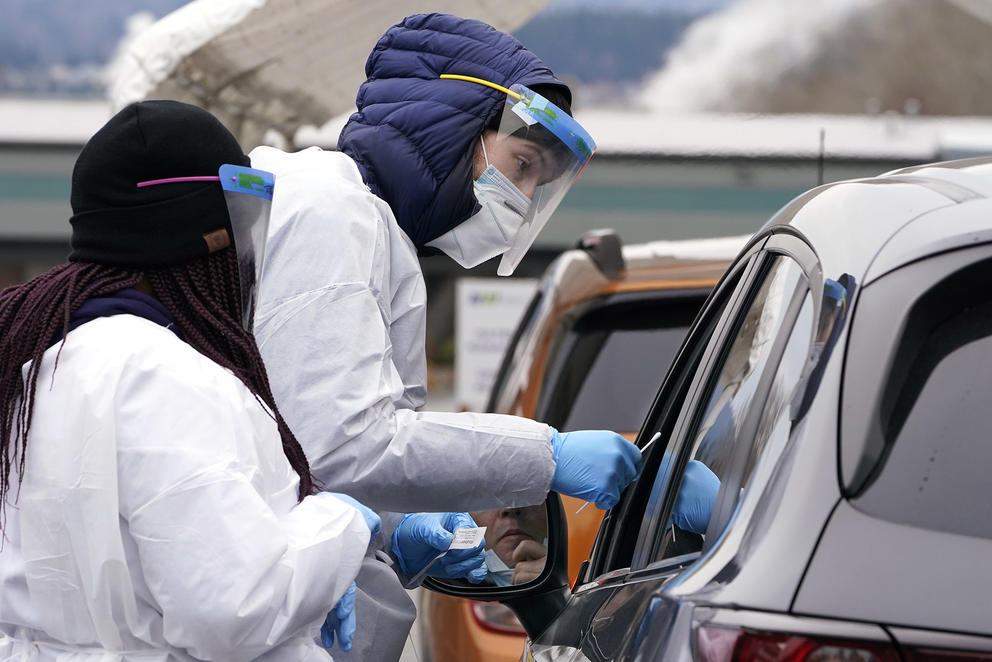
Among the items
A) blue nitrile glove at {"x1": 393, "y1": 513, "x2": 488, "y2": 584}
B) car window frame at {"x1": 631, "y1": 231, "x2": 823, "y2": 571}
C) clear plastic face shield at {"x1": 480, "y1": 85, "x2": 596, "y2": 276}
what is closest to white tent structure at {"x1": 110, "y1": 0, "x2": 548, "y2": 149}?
clear plastic face shield at {"x1": 480, "y1": 85, "x2": 596, "y2": 276}

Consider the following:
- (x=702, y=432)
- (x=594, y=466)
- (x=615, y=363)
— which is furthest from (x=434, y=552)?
(x=615, y=363)

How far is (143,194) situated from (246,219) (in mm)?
194

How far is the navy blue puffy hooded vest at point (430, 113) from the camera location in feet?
9.07

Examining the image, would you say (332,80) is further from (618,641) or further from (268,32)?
(618,641)

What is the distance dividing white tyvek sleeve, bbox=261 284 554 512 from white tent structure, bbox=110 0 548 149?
303 centimetres

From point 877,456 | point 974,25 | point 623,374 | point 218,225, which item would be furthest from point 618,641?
point 974,25

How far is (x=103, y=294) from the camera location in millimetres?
1891

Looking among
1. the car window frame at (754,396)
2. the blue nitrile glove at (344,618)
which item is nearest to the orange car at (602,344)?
the car window frame at (754,396)

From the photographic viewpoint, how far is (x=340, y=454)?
7.88ft

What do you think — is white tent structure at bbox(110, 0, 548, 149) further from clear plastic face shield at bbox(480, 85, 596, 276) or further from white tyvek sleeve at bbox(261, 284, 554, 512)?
white tyvek sleeve at bbox(261, 284, 554, 512)

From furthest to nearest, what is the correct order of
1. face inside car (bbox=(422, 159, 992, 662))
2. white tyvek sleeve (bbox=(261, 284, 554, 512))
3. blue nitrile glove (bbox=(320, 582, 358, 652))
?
white tyvek sleeve (bbox=(261, 284, 554, 512)) → blue nitrile glove (bbox=(320, 582, 358, 652)) → face inside car (bbox=(422, 159, 992, 662))

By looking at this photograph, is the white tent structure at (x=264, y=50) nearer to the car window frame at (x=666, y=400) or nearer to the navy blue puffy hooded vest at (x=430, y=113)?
the navy blue puffy hooded vest at (x=430, y=113)

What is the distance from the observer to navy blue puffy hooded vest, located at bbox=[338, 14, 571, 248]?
9.07 feet

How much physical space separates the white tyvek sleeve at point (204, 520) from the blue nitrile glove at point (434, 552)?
1.06m
